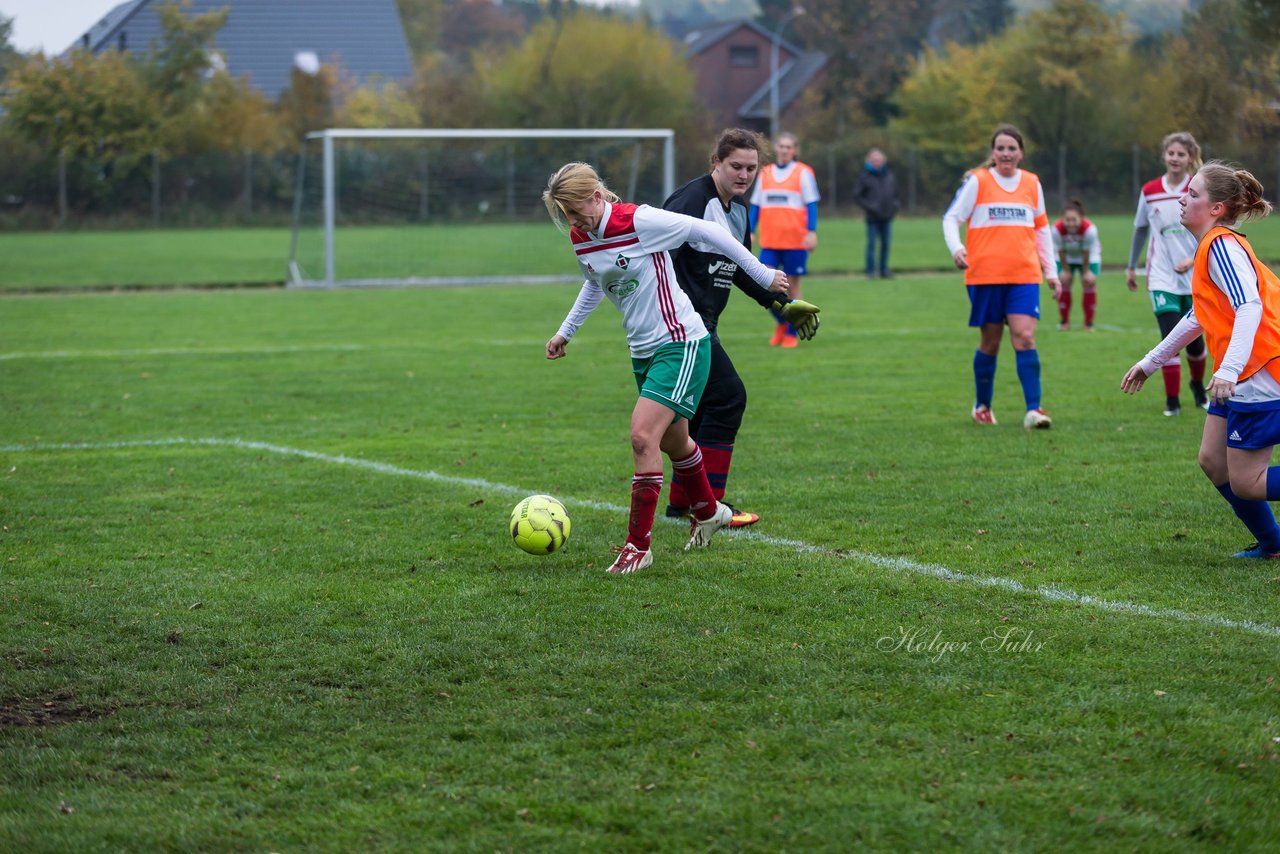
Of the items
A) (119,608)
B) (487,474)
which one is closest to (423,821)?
Answer: (119,608)

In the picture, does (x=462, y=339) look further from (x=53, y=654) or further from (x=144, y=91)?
(x=144, y=91)

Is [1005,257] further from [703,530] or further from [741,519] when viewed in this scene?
[703,530]

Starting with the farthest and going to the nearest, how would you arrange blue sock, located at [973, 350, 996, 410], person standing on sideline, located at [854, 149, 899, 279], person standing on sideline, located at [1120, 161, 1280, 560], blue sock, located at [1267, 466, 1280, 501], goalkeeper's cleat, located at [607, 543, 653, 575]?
person standing on sideline, located at [854, 149, 899, 279] → blue sock, located at [973, 350, 996, 410] → goalkeeper's cleat, located at [607, 543, 653, 575] → blue sock, located at [1267, 466, 1280, 501] → person standing on sideline, located at [1120, 161, 1280, 560]

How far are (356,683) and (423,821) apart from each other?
1129 mm

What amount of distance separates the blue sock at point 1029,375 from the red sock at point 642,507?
435 cm

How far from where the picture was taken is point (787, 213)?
1602 centimetres

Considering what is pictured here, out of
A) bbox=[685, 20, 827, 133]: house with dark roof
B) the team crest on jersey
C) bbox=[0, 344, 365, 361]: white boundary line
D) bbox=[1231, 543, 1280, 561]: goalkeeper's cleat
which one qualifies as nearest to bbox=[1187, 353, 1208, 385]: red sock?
bbox=[1231, 543, 1280, 561]: goalkeeper's cleat

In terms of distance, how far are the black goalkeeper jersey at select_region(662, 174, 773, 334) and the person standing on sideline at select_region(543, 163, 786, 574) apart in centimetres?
51

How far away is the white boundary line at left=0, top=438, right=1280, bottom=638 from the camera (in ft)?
16.1

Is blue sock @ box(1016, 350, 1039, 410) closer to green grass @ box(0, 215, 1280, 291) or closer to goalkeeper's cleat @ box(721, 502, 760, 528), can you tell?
goalkeeper's cleat @ box(721, 502, 760, 528)

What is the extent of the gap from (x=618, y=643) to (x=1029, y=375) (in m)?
5.46

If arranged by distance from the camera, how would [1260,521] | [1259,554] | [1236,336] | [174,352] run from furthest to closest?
[174,352]
[1259,554]
[1260,521]
[1236,336]

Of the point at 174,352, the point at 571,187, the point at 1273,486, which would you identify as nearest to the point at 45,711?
the point at 571,187

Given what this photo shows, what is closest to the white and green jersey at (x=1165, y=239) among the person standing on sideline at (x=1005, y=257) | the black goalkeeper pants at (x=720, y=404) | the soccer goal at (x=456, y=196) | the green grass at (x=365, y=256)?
the person standing on sideline at (x=1005, y=257)
